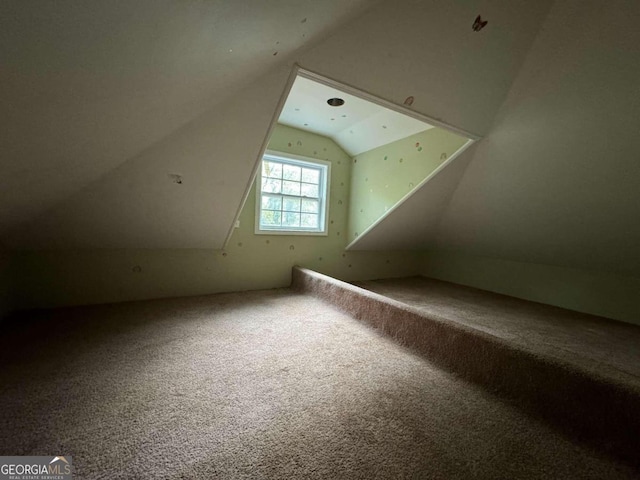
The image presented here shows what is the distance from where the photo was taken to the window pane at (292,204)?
3337 millimetres

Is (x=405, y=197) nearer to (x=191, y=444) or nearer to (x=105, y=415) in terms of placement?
(x=191, y=444)

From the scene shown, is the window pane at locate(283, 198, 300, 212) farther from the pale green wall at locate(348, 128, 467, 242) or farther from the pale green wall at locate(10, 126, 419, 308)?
the pale green wall at locate(348, 128, 467, 242)

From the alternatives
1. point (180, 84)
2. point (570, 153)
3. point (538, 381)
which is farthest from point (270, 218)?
point (570, 153)

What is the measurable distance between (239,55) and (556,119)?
2.21 m

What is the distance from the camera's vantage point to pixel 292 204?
3.39 metres

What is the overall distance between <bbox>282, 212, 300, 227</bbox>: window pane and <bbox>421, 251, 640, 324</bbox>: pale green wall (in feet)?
8.77

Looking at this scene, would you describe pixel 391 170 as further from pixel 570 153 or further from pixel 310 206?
pixel 570 153

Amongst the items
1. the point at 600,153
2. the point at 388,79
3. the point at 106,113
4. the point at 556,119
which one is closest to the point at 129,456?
the point at 106,113

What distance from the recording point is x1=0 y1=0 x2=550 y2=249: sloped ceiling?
0.75 m

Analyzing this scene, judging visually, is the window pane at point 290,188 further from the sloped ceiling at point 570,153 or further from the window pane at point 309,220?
the sloped ceiling at point 570,153

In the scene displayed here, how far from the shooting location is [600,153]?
5.77 feet

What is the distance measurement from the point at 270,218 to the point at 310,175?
2.85 feet

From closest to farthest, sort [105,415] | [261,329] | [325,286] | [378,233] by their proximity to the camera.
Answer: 1. [105,415]
2. [261,329]
3. [325,286]
4. [378,233]

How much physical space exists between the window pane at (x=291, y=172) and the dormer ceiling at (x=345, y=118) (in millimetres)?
524
